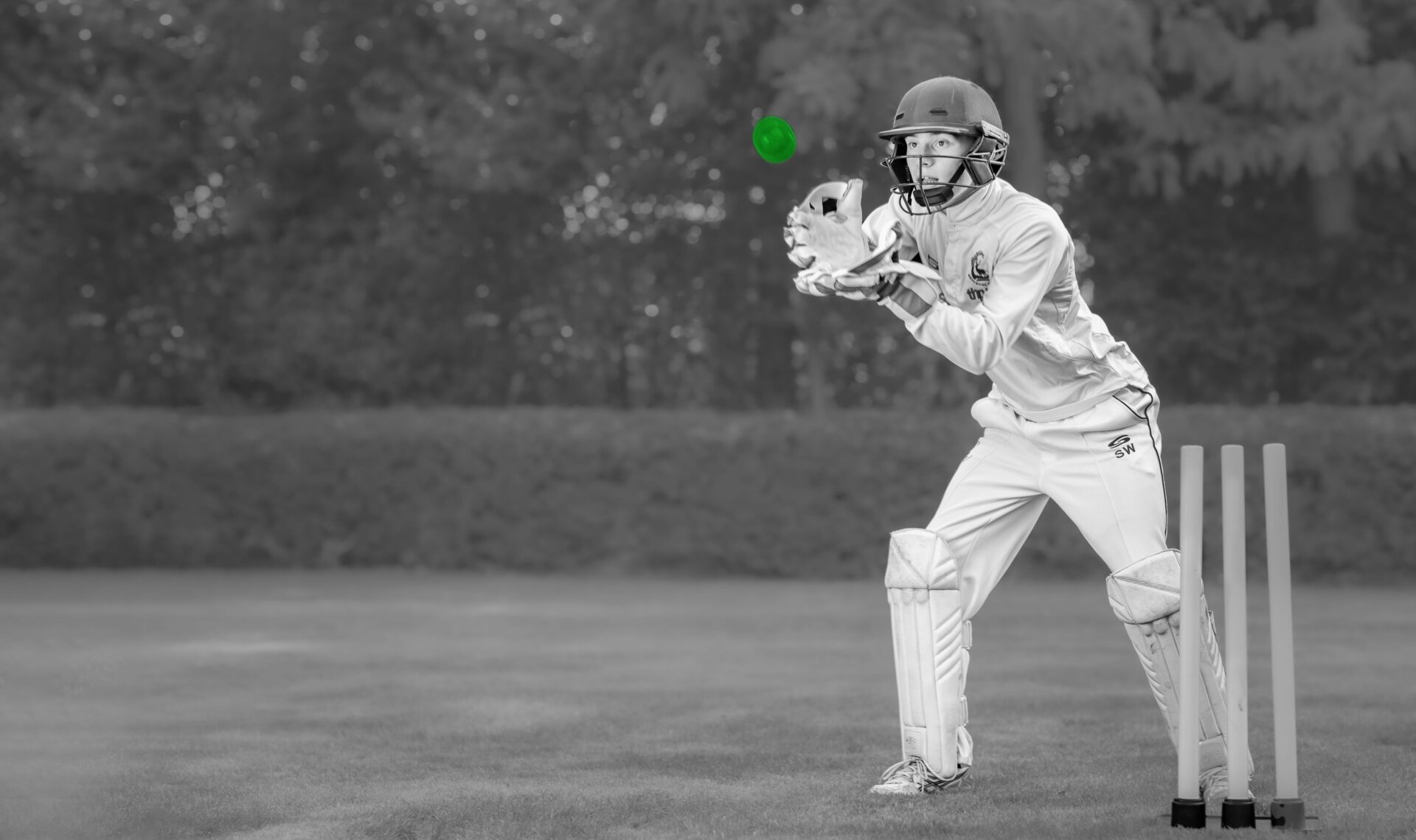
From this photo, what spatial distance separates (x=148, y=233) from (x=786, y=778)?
15.7m

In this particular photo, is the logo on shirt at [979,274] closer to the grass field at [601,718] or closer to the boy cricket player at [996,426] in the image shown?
the boy cricket player at [996,426]

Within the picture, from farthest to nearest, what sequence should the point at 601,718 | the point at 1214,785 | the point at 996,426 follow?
the point at 601,718, the point at 996,426, the point at 1214,785

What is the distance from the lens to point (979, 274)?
5684 millimetres

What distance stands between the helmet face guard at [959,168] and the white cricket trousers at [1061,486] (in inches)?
28.5

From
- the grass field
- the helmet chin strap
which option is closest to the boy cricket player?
the helmet chin strap

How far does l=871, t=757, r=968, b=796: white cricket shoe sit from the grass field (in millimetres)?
69

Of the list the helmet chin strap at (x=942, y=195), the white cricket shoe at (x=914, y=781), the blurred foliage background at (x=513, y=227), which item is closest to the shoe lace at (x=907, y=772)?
the white cricket shoe at (x=914, y=781)

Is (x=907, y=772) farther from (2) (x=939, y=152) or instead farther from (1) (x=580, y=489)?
(1) (x=580, y=489)

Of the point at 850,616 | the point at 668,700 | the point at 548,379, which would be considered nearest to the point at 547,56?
the point at 548,379

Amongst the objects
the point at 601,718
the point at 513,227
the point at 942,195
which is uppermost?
the point at 513,227

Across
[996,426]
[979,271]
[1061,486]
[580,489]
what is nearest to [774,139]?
[979,271]

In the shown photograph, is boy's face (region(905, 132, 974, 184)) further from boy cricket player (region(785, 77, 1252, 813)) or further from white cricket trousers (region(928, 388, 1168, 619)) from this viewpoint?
white cricket trousers (region(928, 388, 1168, 619))

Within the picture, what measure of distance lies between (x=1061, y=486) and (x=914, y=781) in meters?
1.08

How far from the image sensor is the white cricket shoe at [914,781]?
5699 mm
